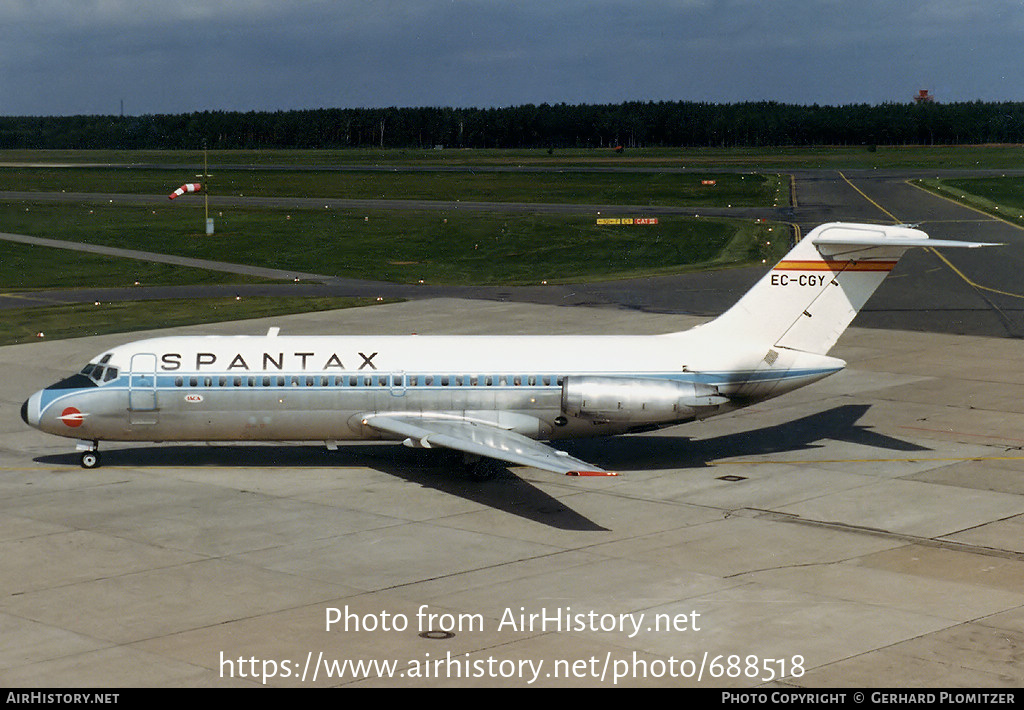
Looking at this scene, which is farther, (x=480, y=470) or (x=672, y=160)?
(x=672, y=160)

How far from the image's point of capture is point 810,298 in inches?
1225

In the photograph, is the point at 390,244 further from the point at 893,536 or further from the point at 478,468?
the point at 893,536

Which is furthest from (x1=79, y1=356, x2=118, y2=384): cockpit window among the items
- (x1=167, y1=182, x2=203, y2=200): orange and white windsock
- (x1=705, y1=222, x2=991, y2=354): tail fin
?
(x1=167, y1=182, x2=203, y2=200): orange and white windsock

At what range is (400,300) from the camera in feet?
194

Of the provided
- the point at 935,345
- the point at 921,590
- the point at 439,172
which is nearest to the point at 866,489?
the point at 921,590

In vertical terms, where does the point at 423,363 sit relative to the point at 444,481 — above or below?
above

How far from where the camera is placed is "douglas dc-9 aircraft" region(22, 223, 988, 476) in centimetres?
3008

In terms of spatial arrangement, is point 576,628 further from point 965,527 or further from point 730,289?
point 730,289

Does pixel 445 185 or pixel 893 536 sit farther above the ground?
pixel 445 185

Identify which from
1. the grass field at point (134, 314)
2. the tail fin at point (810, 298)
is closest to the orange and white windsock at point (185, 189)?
the grass field at point (134, 314)

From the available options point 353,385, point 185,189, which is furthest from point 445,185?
point 353,385

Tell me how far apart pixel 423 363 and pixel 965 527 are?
1285 centimetres

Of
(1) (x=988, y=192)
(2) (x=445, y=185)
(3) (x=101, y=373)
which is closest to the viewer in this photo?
(3) (x=101, y=373)

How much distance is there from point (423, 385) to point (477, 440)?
97.3 inches
